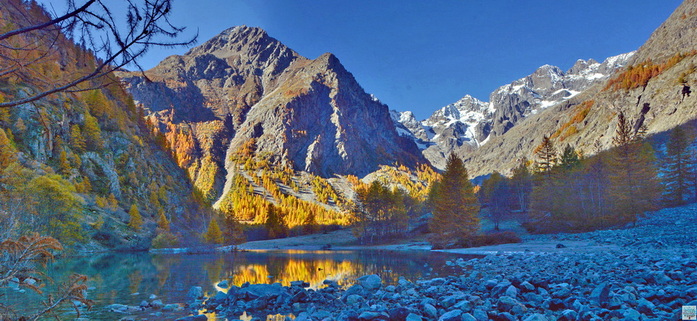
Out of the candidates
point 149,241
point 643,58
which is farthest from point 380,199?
point 643,58

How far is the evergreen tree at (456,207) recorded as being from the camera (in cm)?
4850

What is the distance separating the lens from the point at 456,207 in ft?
160

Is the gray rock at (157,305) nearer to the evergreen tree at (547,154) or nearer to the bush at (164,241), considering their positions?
the bush at (164,241)

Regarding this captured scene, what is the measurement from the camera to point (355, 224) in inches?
3329

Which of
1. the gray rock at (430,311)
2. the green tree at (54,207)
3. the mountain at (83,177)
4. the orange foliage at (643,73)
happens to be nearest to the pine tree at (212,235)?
the mountain at (83,177)

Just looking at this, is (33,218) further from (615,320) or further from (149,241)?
(615,320)

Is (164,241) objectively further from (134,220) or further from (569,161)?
(569,161)

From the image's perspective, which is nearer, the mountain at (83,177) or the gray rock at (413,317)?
the gray rock at (413,317)

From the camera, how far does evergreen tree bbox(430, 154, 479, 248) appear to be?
159 feet

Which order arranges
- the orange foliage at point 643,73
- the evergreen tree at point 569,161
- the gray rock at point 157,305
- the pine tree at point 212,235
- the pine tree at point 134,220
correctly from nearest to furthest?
the gray rock at point 157,305
the evergreen tree at point 569,161
the pine tree at point 134,220
the pine tree at point 212,235
the orange foliage at point 643,73

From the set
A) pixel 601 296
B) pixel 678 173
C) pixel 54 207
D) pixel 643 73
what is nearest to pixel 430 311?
pixel 601 296

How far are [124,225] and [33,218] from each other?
32.0 m

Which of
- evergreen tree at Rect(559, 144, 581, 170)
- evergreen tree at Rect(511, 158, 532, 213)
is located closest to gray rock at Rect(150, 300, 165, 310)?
evergreen tree at Rect(559, 144, 581, 170)

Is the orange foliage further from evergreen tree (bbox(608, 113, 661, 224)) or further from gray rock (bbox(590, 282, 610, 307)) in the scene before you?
gray rock (bbox(590, 282, 610, 307))
